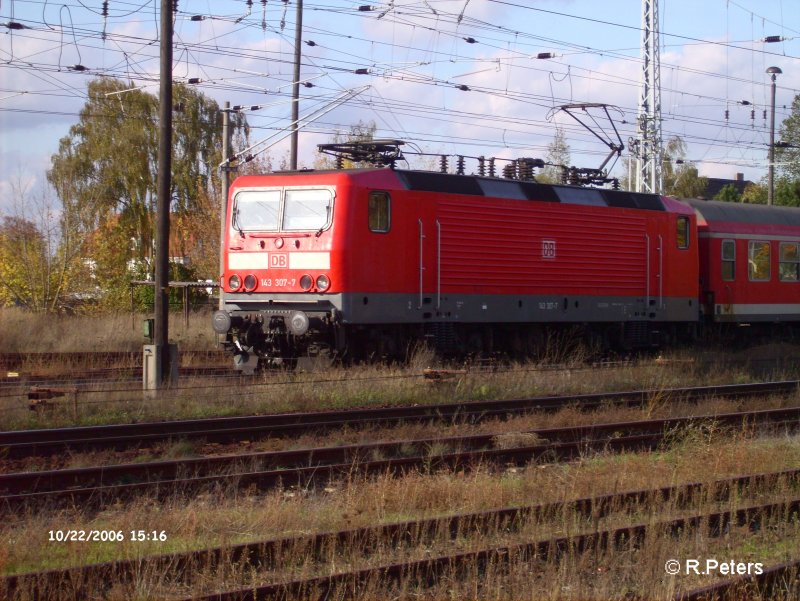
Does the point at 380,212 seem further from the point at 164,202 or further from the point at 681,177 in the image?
the point at 681,177

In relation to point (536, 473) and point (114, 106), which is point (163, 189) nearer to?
point (536, 473)

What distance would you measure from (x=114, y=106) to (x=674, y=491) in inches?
1581

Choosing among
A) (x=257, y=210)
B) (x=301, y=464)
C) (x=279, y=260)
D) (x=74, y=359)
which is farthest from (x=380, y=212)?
(x=74, y=359)

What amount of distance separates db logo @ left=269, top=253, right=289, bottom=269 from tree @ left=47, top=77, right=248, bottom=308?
953 inches

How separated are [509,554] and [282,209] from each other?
409 inches

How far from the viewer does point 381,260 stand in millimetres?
16094

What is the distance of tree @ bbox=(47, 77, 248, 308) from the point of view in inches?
1677

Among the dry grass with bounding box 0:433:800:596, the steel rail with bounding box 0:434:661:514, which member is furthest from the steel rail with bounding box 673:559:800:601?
the steel rail with bounding box 0:434:661:514

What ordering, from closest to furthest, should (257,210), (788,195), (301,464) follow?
1. (301,464)
2. (257,210)
3. (788,195)

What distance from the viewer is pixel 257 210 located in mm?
16688

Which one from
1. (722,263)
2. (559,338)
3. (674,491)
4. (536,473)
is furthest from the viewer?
(722,263)

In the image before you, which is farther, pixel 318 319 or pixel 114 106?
pixel 114 106

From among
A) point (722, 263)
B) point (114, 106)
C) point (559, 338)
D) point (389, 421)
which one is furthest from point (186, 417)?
point (114, 106)

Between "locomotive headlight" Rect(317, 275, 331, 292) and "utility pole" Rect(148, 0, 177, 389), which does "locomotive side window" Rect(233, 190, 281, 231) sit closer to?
"locomotive headlight" Rect(317, 275, 331, 292)
